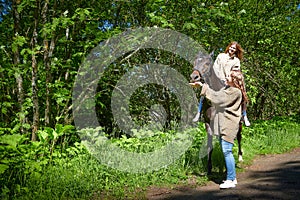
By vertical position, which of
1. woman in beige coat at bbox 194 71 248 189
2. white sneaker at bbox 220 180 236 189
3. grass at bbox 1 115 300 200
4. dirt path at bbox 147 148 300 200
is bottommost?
dirt path at bbox 147 148 300 200

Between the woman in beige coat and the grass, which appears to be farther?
the woman in beige coat

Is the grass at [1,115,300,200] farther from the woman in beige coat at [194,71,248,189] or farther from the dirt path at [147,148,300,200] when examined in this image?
the woman in beige coat at [194,71,248,189]

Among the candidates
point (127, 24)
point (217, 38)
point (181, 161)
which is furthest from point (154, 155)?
point (217, 38)

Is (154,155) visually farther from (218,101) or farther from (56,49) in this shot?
(56,49)

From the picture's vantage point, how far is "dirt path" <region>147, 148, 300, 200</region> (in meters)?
3.97

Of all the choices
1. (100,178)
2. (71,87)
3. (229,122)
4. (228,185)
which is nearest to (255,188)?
(228,185)

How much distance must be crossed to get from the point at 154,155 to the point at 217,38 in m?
5.02

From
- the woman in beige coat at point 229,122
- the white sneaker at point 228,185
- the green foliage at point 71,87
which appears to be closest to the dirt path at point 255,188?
the white sneaker at point 228,185

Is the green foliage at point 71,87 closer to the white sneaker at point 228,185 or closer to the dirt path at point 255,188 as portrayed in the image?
the dirt path at point 255,188

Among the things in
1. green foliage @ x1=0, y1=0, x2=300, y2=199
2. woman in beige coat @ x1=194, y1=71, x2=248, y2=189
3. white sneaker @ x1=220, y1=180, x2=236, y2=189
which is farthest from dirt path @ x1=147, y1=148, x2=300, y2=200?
→ green foliage @ x1=0, y1=0, x2=300, y2=199

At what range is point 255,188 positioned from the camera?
169 inches

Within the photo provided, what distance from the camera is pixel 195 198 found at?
4148mm

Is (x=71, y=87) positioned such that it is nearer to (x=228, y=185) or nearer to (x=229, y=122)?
(x=229, y=122)

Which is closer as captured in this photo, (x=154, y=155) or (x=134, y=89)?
(x=154, y=155)
